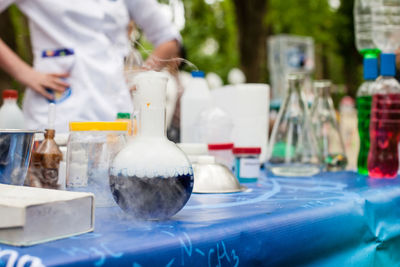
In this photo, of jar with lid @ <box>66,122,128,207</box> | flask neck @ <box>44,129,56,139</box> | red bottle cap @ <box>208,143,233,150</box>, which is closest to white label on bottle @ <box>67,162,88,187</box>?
jar with lid @ <box>66,122,128,207</box>

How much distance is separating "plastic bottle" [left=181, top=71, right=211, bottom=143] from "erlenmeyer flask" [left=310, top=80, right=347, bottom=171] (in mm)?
450

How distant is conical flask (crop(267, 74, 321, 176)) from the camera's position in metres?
1.43

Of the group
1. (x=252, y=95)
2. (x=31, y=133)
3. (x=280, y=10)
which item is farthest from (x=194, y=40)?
(x=31, y=133)

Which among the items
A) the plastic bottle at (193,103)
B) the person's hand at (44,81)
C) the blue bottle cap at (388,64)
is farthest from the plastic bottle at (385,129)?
the person's hand at (44,81)

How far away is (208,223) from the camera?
2.21 feet

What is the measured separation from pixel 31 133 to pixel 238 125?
86 centimetres

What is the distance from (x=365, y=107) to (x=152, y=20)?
3.18 feet

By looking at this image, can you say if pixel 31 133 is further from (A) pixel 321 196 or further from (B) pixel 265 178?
(B) pixel 265 178

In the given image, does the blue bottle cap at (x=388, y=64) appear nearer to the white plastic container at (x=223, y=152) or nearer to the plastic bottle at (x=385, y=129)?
the plastic bottle at (x=385, y=129)

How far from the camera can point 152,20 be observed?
6.29ft

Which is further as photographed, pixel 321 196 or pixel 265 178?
pixel 265 178

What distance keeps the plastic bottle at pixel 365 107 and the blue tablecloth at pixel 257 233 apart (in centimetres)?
28

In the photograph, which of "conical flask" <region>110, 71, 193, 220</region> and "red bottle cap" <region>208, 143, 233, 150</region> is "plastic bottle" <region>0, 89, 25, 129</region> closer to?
"red bottle cap" <region>208, 143, 233, 150</region>

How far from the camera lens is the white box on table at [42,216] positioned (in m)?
0.53
